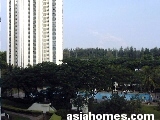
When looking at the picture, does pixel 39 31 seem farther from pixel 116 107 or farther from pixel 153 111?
pixel 116 107

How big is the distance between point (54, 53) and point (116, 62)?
18.4 feet

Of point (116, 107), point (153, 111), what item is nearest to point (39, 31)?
point (153, 111)

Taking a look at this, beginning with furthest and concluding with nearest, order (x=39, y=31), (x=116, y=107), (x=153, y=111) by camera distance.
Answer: (x=39, y=31), (x=153, y=111), (x=116, y=107)

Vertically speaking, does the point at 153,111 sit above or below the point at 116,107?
below

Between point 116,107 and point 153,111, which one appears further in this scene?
point 153,111

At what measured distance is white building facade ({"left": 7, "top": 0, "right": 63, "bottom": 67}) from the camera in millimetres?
25031

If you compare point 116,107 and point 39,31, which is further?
point 39,31

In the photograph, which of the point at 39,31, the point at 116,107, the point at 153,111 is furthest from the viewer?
the point at 39,31

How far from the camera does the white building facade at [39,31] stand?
82.1ft

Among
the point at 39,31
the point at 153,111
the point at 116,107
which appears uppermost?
the point at 39,31

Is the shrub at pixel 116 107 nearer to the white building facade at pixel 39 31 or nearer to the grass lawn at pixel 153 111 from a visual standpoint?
the grass lawn at pixel 153 111

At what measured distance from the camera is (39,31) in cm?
2545

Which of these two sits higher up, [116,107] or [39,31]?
[39,31]

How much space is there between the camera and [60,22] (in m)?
25.3
